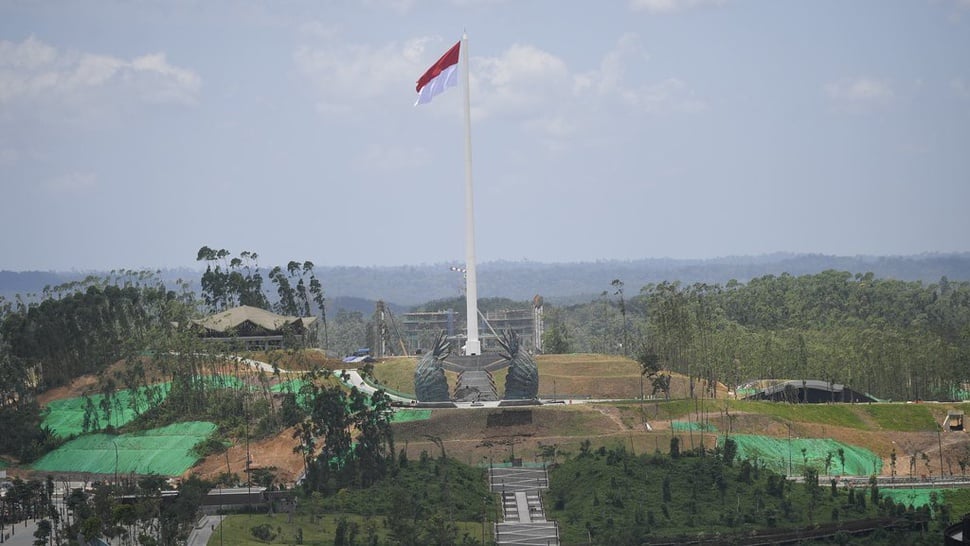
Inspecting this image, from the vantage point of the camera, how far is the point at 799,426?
318 feet

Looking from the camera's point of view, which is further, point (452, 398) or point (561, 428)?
point (452, 398)

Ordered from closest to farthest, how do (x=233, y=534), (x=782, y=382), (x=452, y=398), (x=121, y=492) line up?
(x=233, y=534)
(x=121, y=492)
(x=452, y=398)
(x=782, y=382)

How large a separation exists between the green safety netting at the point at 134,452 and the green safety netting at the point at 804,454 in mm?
36792

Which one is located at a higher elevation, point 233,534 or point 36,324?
point 36,324

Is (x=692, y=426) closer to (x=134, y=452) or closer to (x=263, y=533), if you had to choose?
(x=263, y=533)

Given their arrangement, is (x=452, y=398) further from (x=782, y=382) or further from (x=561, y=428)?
(x=782, y=382)

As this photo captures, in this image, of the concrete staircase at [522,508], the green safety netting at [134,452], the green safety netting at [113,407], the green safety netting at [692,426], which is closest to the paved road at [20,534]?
the green safety netting at [134,452]

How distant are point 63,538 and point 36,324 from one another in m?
50.1

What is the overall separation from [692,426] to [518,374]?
12.7m

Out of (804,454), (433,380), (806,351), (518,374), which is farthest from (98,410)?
(806,351)

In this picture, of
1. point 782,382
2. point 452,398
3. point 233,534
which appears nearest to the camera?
point 233,534

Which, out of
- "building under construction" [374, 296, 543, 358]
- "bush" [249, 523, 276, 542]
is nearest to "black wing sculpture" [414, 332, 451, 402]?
"bush" [249, 523, 276, 542]

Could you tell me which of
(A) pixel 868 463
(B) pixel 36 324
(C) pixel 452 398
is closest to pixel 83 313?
(B) pixel 36 324

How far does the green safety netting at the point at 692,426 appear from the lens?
→ 3755 inches
